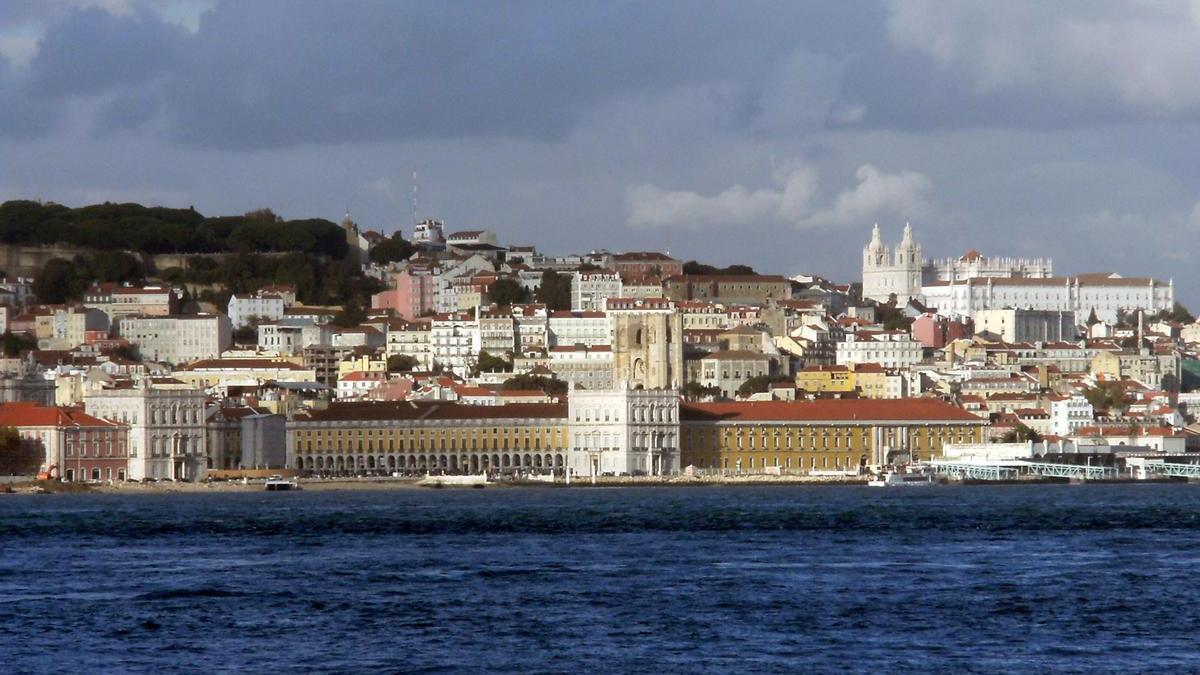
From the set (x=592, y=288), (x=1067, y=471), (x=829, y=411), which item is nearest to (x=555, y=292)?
(x=592, y=288)

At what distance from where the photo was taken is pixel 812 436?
259ft

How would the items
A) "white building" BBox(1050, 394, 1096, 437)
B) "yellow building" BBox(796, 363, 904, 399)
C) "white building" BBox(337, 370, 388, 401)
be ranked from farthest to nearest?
"yellow building" BBox(796, 363, 904, 399) < "white building" BBox(337, 370, 388, 401) < "white building" BBox(1050, 394, 1096, 437)

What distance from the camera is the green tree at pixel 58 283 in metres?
112

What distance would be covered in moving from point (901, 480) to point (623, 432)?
29.2 ft

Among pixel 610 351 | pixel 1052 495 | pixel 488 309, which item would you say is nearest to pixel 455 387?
pixel 610 351

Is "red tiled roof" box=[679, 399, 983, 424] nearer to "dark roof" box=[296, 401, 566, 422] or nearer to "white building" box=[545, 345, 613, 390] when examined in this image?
"dark roof" box=[296, 401, 566, 422]

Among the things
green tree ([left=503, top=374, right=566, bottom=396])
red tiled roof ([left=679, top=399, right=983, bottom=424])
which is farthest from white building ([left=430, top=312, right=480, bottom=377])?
red tiled roof ([left=679, top=399, right=983, bottom=424])

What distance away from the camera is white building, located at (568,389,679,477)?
78.5 metres

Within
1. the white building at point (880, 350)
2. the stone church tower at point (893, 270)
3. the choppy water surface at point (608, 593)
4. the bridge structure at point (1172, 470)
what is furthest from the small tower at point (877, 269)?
the choppy water surface at point (608, 593)

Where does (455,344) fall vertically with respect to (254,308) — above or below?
below

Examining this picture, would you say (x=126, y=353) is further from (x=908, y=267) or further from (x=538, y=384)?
(x=908, y=267)

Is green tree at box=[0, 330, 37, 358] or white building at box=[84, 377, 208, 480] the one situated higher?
green tree at box=[0, 330, 37, 358]

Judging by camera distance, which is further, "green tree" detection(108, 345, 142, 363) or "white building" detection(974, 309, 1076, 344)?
"white building" detection(974, 309, 1076, 344)

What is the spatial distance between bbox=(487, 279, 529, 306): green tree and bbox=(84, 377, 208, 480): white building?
34.9 m
